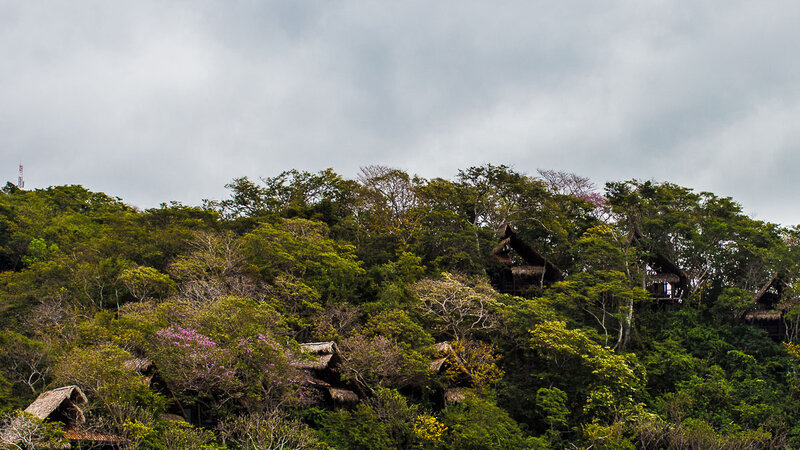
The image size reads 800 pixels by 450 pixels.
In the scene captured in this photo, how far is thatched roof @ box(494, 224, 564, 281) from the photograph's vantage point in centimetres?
2550

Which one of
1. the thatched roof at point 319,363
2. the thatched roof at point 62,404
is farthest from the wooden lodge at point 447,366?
the thatched roof at point 62,404

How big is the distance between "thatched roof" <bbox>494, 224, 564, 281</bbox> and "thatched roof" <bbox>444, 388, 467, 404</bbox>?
882 centimetres

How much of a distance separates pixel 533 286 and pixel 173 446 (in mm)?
16792

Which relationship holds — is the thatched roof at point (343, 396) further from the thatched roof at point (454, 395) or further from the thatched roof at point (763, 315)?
the thatched roof at point (763, 315)

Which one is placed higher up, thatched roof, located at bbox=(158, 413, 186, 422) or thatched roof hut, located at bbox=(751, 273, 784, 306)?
thatched roof hut, located at bbox=(751, 273, 784, 306)

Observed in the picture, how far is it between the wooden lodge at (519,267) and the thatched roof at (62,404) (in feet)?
58.2

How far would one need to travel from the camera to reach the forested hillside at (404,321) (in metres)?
14.1

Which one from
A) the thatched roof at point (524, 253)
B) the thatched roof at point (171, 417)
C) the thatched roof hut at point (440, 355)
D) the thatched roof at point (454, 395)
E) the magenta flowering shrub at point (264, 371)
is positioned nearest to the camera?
the thatched roof at point (171, 417)

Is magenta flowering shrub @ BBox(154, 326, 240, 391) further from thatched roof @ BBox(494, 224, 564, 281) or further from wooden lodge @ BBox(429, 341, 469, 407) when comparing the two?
thatched roof @ BBox(494, 224, 564, 281)

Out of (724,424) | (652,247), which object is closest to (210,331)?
(724,424)

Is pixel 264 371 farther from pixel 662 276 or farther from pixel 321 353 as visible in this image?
pixel 662 276

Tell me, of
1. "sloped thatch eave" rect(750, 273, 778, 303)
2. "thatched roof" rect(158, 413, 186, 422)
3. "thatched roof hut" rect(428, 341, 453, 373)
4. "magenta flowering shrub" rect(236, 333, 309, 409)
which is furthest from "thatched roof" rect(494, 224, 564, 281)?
"thatched roof" rect(158, 413, 186, 422)

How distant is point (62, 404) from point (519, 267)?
61.2 feet

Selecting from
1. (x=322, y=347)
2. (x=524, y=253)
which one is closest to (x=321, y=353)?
(x=322, y=347)
